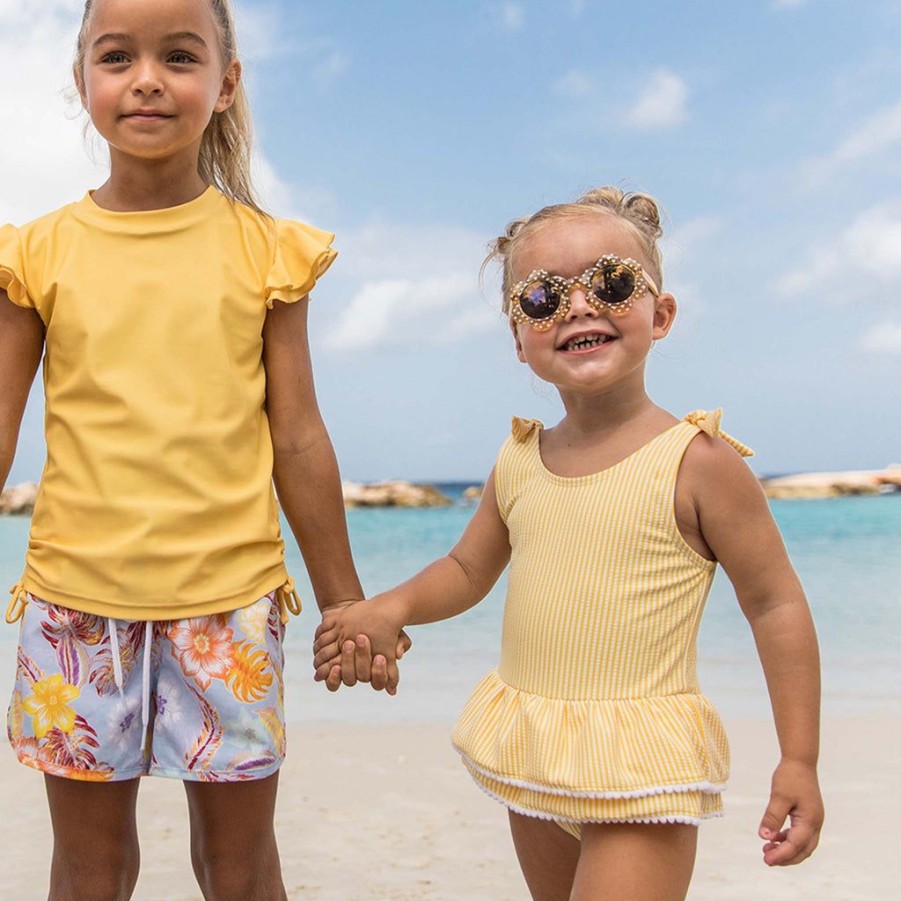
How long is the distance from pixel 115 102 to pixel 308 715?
13.8 feet

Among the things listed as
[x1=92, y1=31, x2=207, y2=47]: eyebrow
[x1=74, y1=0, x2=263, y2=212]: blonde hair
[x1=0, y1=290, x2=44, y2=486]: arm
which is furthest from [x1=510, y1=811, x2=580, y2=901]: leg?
[x1=92, y1=31, x2=207, y2=47]: eyebrow

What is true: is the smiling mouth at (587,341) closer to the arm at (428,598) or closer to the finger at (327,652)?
the arm at (428,598)

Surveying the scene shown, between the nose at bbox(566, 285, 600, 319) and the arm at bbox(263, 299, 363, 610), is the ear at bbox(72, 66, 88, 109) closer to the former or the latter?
the arm at bbox(263, 299, 363, 610)

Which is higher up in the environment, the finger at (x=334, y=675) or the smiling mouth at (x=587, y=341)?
the smiling mouth at (x=587, y=341)

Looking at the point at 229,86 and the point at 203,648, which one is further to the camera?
the point at 229,86

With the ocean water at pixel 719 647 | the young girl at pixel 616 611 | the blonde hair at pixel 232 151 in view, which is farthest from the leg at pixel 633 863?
the ocean water at pixel 719 647

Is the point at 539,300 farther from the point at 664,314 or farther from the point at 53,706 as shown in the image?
the point at 53,706

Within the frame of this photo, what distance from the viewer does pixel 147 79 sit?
201 cm

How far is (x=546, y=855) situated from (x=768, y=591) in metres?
0.59

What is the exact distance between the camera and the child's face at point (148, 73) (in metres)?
2.04

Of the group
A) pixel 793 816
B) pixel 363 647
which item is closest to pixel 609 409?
pixel 363 647

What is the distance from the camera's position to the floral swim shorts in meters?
2.06

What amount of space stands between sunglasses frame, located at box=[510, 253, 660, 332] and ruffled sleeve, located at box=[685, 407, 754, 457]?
0.21 meters

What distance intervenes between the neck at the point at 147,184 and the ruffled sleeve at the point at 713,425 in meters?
1.00
